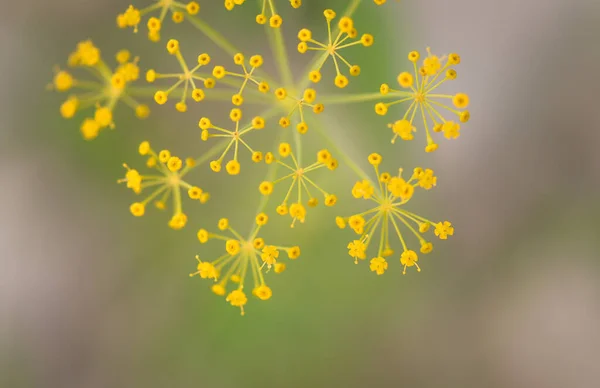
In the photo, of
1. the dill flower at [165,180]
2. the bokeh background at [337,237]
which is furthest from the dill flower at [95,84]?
the bokeh background at [337,237]

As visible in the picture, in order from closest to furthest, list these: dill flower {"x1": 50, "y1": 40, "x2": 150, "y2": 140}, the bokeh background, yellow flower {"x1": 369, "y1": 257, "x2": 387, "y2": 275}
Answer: dill flower {"x1": 50, "y1": 40, "x2": 150, "y2": 140}, yellow flower {"x1": 369, "y1": 257, "x2": 387, "y2": 275}, the bokeh background

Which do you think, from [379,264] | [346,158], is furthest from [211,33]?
[379,264]

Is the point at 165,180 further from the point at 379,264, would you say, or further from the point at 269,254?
the point at 379,264

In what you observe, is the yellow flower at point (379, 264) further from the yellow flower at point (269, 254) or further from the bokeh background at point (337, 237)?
the bokeh background at point (337, 237)

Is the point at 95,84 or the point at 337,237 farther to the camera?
the point at 337,237

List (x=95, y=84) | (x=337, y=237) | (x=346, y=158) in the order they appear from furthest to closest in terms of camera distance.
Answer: (x=337, y=237), (x=346, y=158), (x=95, y=84)

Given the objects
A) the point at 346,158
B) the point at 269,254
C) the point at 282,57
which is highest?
the point at 282,57

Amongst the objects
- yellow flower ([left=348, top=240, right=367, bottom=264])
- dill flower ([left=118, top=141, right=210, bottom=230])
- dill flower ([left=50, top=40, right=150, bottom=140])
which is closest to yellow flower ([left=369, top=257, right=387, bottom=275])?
yellow flower ([left=348, top=240, right=367, bottom=264])

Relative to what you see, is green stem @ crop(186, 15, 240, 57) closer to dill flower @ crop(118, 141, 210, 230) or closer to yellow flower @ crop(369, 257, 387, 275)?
dill flower @ crop(118, 141, 210, 230)

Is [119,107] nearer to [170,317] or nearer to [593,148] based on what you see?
[170,317]

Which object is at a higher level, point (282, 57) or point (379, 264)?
point (282, 57)
